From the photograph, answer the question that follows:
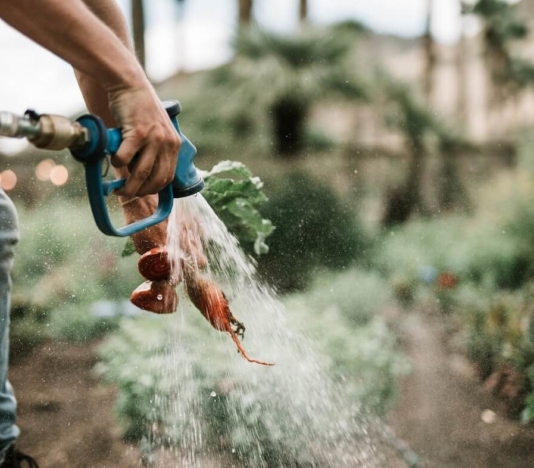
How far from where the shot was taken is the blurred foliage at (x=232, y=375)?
2.29 metres

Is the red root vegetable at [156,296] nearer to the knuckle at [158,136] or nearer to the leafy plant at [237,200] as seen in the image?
the leafy plant at [237,200]

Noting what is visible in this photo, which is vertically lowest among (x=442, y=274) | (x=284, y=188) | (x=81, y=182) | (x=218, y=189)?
(x=442, y=274)

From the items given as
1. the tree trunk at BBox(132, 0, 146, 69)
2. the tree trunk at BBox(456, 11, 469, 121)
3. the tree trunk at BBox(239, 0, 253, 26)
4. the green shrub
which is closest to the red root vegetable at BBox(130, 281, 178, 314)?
the green shrub

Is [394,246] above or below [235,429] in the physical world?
below

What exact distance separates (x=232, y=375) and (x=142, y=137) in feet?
4.57

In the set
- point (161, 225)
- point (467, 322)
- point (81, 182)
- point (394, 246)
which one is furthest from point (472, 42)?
point (161, 225)

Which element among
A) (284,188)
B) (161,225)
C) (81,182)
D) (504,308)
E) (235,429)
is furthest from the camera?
(284,188)

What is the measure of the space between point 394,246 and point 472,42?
335 cm

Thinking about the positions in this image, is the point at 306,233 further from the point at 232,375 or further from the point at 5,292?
the point at 5,292

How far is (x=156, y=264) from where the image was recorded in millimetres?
1605

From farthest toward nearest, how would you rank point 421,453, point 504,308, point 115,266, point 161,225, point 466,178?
point 466,178 → point 504,308 → point 115,266 → point 421,453 → point 161,225

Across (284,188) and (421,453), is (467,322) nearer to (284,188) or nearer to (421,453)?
(421,453)

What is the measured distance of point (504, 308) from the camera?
3.25 m

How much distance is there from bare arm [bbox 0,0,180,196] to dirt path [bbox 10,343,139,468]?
1428 mm
